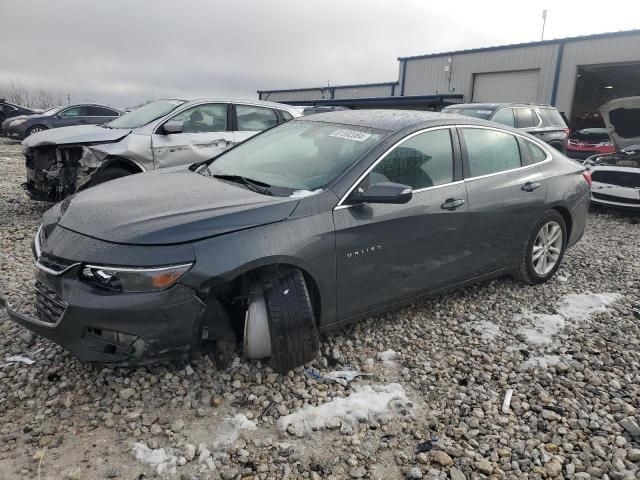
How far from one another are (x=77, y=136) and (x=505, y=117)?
25.4 feet

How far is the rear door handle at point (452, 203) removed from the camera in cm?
367

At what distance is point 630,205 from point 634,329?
496cm

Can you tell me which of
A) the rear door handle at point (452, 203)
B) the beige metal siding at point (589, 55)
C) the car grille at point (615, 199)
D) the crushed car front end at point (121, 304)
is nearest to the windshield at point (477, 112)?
the car grille at point (615, 199)

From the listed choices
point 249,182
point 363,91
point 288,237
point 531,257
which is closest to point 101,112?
point 249,182

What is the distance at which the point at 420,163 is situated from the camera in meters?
3.66

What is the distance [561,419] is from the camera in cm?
283

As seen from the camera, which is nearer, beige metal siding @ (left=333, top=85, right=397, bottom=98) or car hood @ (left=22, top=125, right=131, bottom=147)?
car hood @ (left=22, top=125, right=131, bottom=147)

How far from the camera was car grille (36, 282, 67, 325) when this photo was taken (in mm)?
2627

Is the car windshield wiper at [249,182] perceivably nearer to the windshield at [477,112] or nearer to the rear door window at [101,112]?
the windshield at [477,112]

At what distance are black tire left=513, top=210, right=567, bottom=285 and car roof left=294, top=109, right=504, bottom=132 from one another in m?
1.01

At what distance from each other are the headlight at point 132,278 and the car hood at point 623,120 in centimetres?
845

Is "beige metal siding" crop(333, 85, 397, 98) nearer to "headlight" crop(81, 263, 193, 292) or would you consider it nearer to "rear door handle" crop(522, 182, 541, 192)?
"rear door handle" crop(522, 182, 541, 192)

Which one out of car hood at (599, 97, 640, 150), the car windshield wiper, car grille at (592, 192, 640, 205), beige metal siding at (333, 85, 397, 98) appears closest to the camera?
the car windshield wiper

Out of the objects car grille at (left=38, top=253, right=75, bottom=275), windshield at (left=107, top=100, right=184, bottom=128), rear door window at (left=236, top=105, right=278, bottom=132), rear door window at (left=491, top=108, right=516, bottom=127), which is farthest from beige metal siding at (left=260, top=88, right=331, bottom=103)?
car grille at (left=38, top=253, right=75, bottom=275)
